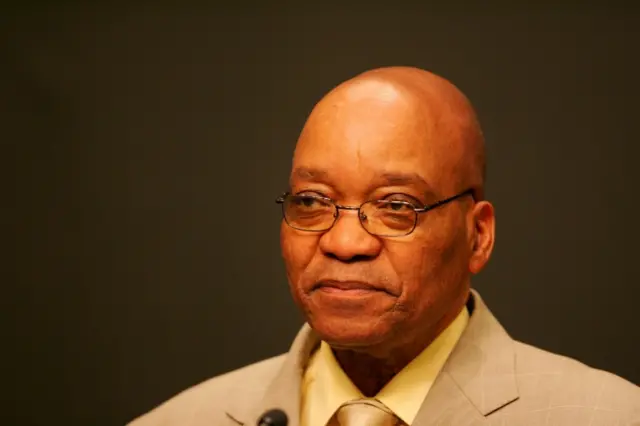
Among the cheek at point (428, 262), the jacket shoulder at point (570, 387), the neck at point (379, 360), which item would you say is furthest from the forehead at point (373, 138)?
the jacket shoulder at point (570, 387)

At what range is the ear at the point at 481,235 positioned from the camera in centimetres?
214

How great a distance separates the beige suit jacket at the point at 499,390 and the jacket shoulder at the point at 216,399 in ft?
0.11

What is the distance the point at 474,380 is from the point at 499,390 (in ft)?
0.18

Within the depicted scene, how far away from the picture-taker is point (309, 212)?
81.0 inches

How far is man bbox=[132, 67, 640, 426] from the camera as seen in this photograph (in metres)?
1.98

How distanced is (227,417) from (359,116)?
2.49 feet

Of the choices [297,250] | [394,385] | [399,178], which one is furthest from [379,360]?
[399,178]

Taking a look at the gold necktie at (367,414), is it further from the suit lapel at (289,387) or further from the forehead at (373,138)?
the forehead at (373,138)

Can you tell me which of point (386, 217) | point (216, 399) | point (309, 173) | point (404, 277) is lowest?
point (216, 399)

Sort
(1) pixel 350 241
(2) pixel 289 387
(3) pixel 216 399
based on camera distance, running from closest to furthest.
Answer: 1. (1) pixel 350 241
2. (2) pixel 289 387
3. (3) pixel 216 399

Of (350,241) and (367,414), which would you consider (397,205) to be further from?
(367,414)

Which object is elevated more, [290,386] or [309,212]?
[309,212]

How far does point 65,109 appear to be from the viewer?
291 cm

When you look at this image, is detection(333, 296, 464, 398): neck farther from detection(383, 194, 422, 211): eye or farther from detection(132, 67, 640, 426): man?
detection(383, 194, 422, 211): eye
